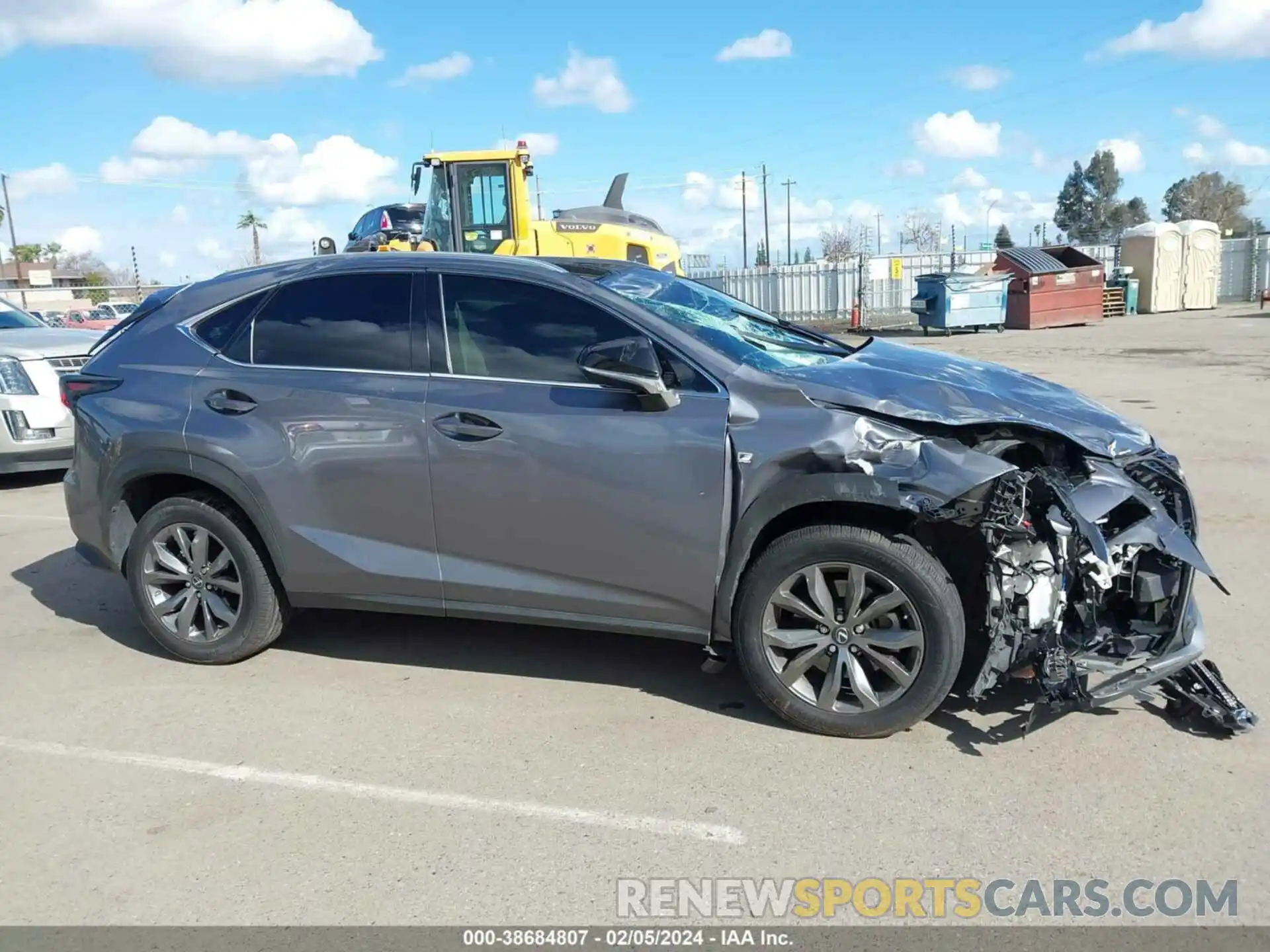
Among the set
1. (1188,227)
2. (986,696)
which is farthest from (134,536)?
(1188,227)

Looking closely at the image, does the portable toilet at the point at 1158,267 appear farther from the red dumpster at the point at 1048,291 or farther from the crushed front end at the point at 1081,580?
the crushed front end at the point at 1081,580

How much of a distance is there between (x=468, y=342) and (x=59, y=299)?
192ft

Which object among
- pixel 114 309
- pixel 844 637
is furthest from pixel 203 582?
pixel 114 309

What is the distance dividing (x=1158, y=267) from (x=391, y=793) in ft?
108

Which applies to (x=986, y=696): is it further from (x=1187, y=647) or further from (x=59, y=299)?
(x=59, y=299)

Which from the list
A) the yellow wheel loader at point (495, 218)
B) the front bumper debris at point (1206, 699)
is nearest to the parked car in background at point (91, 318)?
the yellow wheel loader at point (495, 218)

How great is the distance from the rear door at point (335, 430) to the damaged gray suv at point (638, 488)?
0.01m

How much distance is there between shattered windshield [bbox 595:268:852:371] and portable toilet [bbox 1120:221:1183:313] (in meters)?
30.4

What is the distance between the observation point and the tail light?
190 inches

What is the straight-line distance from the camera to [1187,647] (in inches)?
143

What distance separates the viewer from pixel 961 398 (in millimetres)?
3785

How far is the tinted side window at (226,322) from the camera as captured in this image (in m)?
4.65

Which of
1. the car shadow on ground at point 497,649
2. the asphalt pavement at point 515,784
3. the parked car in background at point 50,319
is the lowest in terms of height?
the asphalt pavement at point 515,784

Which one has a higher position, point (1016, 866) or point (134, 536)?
point (134, 536)
